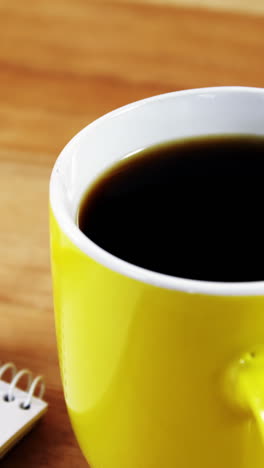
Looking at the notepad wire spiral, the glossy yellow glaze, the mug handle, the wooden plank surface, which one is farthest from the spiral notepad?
the wooden plank surface

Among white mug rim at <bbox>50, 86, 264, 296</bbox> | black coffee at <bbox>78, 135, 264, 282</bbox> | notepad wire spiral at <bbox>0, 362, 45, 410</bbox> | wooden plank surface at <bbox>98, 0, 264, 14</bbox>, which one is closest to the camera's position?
white mug rim at <bbox>50, 86, 264, 296</bbox>

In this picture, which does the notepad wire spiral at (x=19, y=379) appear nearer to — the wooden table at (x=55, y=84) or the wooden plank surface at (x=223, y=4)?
the wooden table at (x=55, y=84)

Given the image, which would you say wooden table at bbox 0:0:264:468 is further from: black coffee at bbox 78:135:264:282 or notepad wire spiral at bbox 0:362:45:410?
black coffee at bbox 78:135:264:282

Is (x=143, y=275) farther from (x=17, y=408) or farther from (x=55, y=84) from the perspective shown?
(x=55, y=84)

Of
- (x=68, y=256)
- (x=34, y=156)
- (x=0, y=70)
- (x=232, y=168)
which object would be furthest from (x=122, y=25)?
(x=68, y=256)

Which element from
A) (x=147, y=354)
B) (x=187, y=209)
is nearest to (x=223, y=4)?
(x=187, y=209)

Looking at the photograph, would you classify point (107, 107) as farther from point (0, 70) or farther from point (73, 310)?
point (73, 310)
